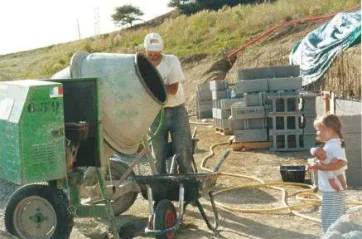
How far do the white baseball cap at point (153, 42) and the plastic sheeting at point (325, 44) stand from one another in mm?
8896

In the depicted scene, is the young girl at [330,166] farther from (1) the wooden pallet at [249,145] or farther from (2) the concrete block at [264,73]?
(2) the concrete block at [264,73]

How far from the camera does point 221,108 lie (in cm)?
1202

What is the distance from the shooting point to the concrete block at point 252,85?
36.4 feet

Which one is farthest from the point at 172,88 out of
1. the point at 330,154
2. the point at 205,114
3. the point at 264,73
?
the point at 205,114

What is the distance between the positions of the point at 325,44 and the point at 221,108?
478 cm

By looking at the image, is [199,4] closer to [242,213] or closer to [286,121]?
[286,121]

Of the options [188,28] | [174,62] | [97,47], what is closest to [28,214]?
[174,62]

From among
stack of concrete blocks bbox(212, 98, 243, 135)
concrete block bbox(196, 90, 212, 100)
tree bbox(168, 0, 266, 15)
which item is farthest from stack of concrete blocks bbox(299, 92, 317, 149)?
tree bbox(168, 0, 266, 15)

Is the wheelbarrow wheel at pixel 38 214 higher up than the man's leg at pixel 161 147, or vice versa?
the man's leg at pixel 161 147

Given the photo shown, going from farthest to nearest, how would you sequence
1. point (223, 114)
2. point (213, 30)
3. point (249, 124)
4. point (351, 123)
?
point (213, 30), point (223, 114), point (249, 124), point (351, 123)

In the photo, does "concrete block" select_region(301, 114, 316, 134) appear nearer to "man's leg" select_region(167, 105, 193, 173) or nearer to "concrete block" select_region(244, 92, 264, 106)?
"concrete block" select_region(244, 92, 264, 106)

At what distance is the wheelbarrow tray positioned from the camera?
566cm

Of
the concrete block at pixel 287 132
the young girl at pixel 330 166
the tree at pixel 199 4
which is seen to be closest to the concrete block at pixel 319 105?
the concrete block at pixel 287 132

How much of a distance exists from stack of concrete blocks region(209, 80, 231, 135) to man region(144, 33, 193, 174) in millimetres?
5093
